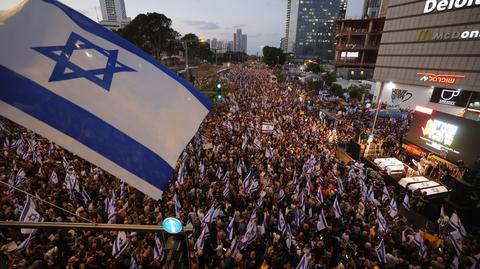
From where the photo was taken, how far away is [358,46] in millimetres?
64875

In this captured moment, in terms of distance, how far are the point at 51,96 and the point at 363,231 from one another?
960 cm

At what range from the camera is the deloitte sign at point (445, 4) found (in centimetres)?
3135

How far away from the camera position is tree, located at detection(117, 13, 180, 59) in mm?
61869

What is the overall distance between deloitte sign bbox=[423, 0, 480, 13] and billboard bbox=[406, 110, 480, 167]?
24.6 meters

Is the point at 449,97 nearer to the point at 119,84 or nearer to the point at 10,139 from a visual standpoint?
the point at 119,84

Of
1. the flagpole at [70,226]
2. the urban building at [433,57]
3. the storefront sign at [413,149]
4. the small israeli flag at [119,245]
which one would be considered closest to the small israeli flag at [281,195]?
the small israeli flag at [119,245]

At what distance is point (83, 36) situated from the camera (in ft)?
11.5

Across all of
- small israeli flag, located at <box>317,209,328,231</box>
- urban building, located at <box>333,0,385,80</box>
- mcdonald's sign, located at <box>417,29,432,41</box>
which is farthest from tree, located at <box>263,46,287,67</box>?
small israeli flag, located at <box>317,209,328,231</box>

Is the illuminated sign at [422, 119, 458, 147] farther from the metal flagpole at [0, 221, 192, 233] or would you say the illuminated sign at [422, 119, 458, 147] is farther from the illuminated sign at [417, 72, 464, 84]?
the illuminated sign at [417, 72, 464, 84]

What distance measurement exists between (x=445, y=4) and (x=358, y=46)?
3086cm

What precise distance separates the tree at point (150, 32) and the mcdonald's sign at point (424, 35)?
53884 mm

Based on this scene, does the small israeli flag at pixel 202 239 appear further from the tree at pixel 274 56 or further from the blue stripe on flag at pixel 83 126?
the tree at pixel 274 56

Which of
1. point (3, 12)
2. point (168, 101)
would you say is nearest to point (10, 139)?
point (3, 12)

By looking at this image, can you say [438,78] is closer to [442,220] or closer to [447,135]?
[447,135]
